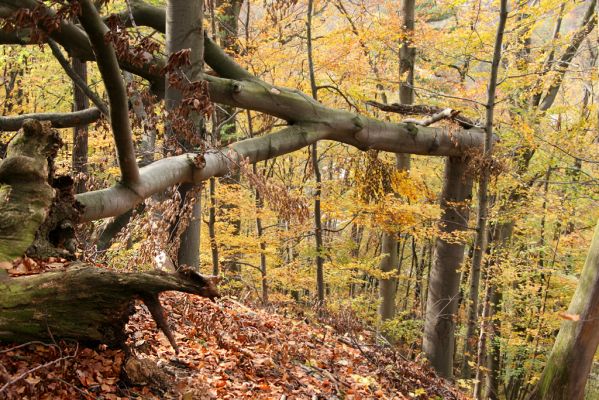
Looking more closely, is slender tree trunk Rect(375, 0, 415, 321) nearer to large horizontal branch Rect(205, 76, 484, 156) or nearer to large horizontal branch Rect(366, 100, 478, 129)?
large horizontal branch Rect(366, 100, 478, 129)

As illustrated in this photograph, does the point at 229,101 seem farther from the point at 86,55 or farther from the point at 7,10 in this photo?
the point at 7,10

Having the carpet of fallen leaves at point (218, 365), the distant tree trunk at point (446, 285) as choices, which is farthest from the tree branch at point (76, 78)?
the distant tree trunk at point (446, 285)

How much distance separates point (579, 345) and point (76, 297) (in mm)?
6765

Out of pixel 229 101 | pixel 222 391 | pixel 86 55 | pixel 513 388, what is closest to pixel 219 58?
pixel 229 101

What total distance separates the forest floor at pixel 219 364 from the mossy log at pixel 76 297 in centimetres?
10

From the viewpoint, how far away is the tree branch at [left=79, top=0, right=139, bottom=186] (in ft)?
8.58

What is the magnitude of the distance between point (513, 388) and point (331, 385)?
17963 millimetres

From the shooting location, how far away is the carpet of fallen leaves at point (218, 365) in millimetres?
2502

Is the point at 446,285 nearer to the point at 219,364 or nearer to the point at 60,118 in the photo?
the point at 219,364

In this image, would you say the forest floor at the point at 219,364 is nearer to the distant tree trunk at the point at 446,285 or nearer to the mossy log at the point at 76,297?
the mossy log at the point at 76,297

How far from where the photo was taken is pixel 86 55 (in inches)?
199

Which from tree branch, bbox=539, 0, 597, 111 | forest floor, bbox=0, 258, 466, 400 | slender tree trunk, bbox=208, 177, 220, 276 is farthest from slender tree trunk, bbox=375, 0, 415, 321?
forest floor, bbox=0, 258, 466, 400

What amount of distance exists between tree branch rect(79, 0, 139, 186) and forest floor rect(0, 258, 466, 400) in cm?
114

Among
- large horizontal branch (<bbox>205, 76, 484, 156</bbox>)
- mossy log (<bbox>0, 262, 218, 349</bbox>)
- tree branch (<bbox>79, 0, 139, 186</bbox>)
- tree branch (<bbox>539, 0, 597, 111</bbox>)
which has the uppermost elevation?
tree branch (<bbox>539, 0, 597, 111</bbox>)
